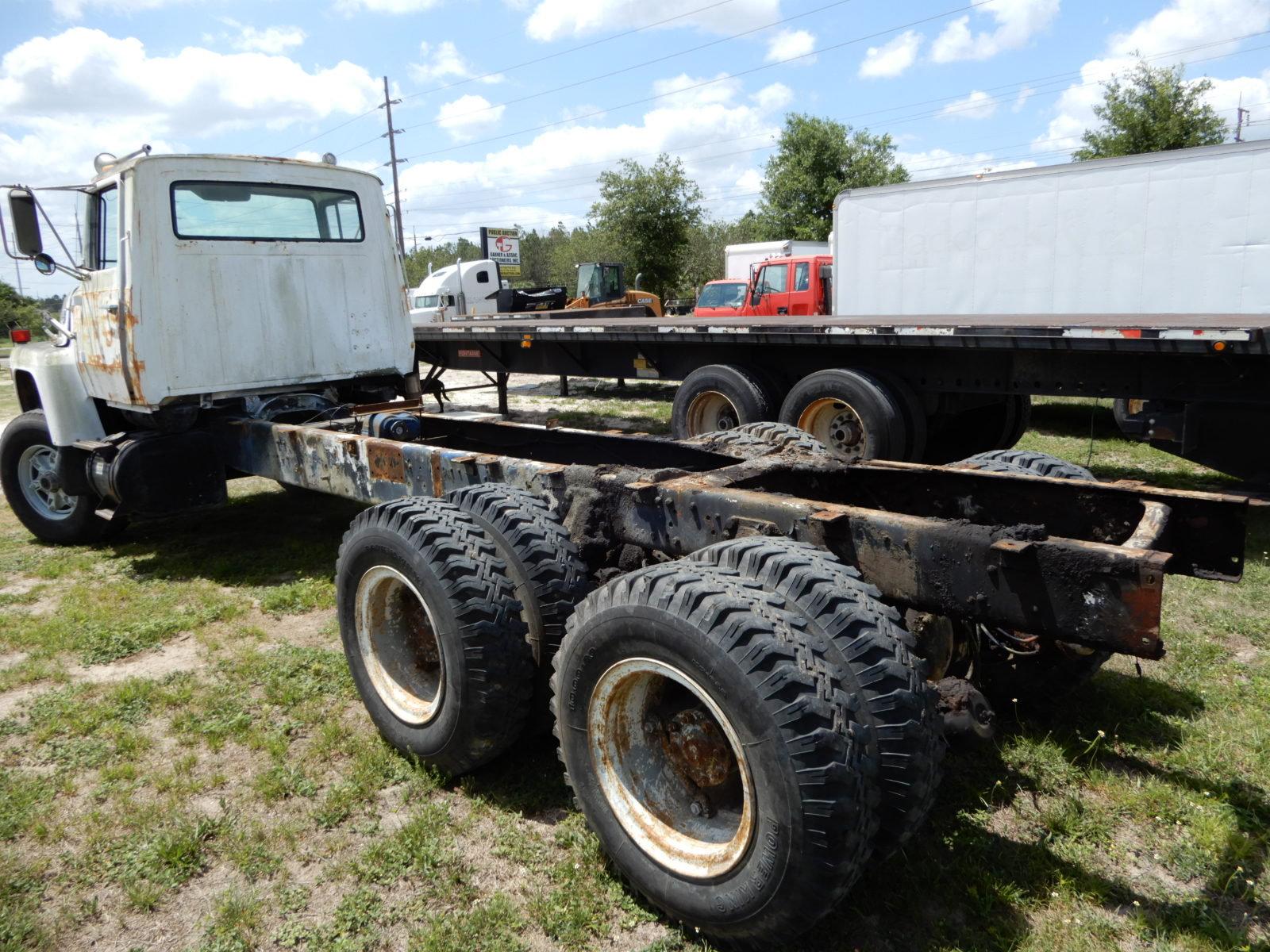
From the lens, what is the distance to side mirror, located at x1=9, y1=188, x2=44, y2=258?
5445mm

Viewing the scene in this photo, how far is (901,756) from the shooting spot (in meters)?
2.17

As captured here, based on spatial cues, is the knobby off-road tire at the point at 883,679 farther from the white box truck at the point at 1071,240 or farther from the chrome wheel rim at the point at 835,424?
the white box truck at the point at 1071,240

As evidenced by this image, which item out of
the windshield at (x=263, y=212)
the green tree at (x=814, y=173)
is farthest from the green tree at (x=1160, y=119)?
the windshield at (x=263, y=212)

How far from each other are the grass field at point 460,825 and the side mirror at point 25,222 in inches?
101

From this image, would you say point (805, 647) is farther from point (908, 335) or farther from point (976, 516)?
point (908, 335)

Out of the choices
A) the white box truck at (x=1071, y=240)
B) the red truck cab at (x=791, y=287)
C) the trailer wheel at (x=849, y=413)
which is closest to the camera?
the trailer wheel at (x=849, y=413)

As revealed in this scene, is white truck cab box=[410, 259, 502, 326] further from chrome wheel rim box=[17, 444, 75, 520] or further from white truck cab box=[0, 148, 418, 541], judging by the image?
white truck cab box=[0, 148, 418, 541]

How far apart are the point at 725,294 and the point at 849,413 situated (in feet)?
42.1

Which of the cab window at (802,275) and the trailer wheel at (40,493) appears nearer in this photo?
the trailer wheel at (40,493)

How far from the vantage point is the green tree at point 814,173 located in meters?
36.0

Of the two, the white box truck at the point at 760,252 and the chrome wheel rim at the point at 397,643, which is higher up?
the white box truck at the point at 760,252

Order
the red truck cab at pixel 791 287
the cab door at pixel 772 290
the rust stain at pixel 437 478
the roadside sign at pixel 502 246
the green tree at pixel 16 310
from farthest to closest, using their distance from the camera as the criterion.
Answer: the green tree at pixel 16 310, the roadside sign at pixel 502 246, the cab door at pixel 772 290, the red truck cab at pixel 791 287, the rust stain at pixel 437 478

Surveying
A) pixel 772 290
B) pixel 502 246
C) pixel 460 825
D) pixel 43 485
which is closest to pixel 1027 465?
pixel 460 825

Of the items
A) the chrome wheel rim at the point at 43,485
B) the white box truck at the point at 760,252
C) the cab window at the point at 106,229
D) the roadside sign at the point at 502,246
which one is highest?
the roadside sign at the point at 502,246
